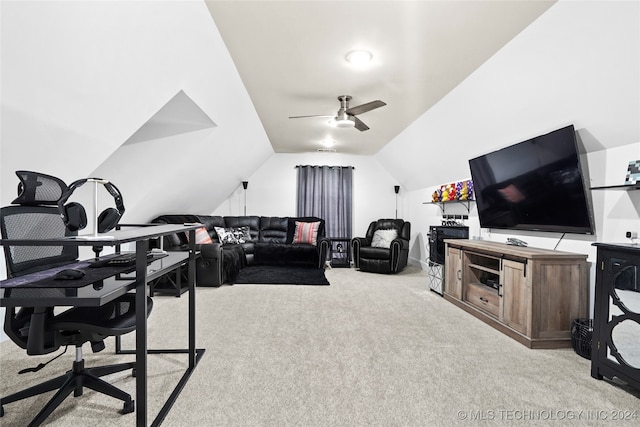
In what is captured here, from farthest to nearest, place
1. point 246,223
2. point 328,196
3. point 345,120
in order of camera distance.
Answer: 1. point 328,196
2. point 246,223
3. point 345,120

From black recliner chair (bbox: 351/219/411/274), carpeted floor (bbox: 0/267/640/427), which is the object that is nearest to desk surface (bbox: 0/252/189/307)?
carpeted floor (bbox: 0/267/640/427)

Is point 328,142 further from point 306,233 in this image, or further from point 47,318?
point 47,318

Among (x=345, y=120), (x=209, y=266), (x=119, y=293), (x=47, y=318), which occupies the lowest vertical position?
(x=209, y=266)

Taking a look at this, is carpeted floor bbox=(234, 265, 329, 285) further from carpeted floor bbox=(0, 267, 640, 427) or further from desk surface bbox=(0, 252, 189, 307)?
desk surface bbox=(0, 252, 189, 307)

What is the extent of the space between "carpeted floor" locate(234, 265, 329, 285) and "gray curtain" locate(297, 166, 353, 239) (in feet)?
5.04

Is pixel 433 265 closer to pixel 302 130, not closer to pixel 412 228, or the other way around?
pixel 412 228

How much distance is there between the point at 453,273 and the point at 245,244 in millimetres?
3610

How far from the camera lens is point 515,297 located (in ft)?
8.54

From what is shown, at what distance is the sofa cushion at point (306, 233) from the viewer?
233 inches

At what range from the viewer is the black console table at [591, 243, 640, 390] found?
1794 millimetres

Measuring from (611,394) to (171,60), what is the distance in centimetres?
362

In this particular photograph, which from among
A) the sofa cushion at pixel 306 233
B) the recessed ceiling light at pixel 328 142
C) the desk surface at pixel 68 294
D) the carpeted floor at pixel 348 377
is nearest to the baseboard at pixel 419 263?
the sofa cushion at pixel 306 233

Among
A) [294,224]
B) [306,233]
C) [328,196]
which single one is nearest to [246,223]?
[294,224]

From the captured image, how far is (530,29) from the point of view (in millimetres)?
2172
